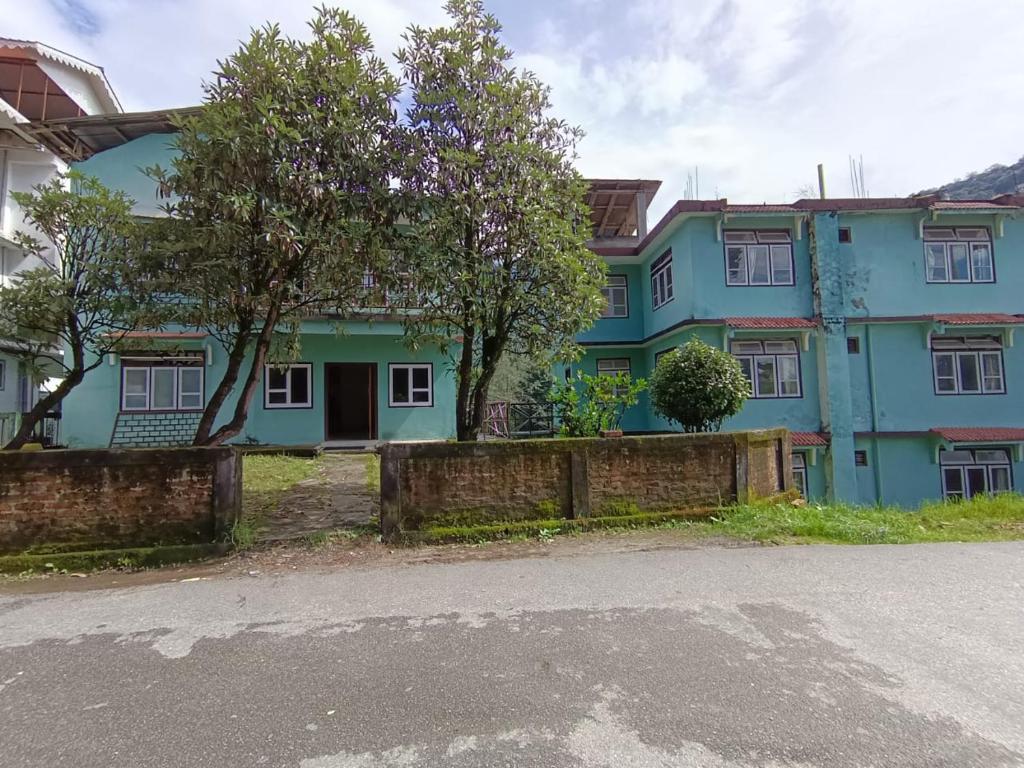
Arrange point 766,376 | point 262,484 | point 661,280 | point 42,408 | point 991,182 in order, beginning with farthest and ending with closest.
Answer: point 991,182 < point 661,280 < point 766,376 < point 262,484 < point 42,408

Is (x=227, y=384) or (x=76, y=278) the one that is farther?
(x=227, y=384)

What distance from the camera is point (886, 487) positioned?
49.0 ft

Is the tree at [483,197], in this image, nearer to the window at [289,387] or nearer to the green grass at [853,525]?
the green grass at [853,525]

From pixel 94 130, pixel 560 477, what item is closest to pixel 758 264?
pixel 560 477

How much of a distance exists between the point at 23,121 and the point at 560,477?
18.9 meters

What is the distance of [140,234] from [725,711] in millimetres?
7161

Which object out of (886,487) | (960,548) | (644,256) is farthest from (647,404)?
(960,548)

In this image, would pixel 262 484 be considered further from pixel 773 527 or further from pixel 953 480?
pixel 953 480

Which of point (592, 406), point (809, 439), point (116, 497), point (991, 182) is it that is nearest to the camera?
point (116, 497)

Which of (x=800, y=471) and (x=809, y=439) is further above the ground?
(x=809, y=439)

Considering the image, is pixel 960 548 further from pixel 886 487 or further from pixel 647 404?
pixel 647 404

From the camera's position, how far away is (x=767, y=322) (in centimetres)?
1458

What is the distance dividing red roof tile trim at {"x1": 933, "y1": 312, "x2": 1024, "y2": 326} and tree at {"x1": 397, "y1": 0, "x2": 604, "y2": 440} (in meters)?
12.5

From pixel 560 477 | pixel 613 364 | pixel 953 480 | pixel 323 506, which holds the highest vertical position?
pixel 613 364
